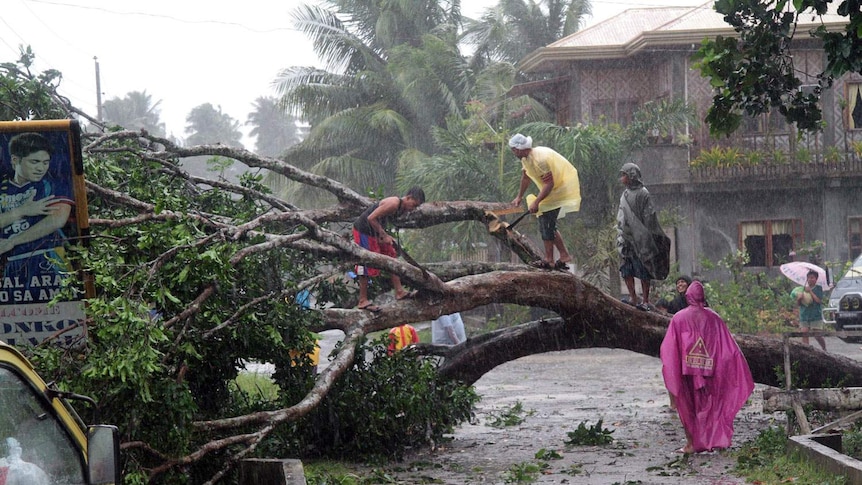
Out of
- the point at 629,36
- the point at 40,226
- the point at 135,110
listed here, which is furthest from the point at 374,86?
the point at 135,110

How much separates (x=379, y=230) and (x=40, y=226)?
4.84m

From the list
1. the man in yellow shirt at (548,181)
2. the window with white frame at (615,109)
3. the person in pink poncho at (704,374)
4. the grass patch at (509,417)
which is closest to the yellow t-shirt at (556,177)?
the man in yellow shirt at (548,181)

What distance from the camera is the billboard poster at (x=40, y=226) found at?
19.0 ft

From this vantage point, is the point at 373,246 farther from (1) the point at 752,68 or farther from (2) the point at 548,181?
(1) the point at 752,68

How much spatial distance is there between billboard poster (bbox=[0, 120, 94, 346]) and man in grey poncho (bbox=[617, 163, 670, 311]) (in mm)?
7031

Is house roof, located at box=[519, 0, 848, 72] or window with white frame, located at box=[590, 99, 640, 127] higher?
house roof, located at box=[519, 0, 848, 72]

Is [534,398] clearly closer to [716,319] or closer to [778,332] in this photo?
[716,319]

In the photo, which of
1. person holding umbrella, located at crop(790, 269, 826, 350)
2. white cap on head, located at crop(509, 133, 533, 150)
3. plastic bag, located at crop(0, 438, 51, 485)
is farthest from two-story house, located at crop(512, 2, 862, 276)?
plastic bag, located at crop(0, 438, 51, 485)

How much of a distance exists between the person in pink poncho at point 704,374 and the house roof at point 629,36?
15.1 meters

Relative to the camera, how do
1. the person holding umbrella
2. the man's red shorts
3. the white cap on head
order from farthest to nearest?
the person holding umbrella, the white cap on head, the man's red shorts

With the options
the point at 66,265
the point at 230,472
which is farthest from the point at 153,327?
the point at 230,472

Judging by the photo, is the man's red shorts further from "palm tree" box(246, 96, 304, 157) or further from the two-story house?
"palm tree" box(246, 96, 304, 157)

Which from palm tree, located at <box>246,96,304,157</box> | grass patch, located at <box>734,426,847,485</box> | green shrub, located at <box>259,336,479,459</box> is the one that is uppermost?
palm tree, located at <box>246,96,304,157</box>

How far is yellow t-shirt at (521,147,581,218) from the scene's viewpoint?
11656mm
